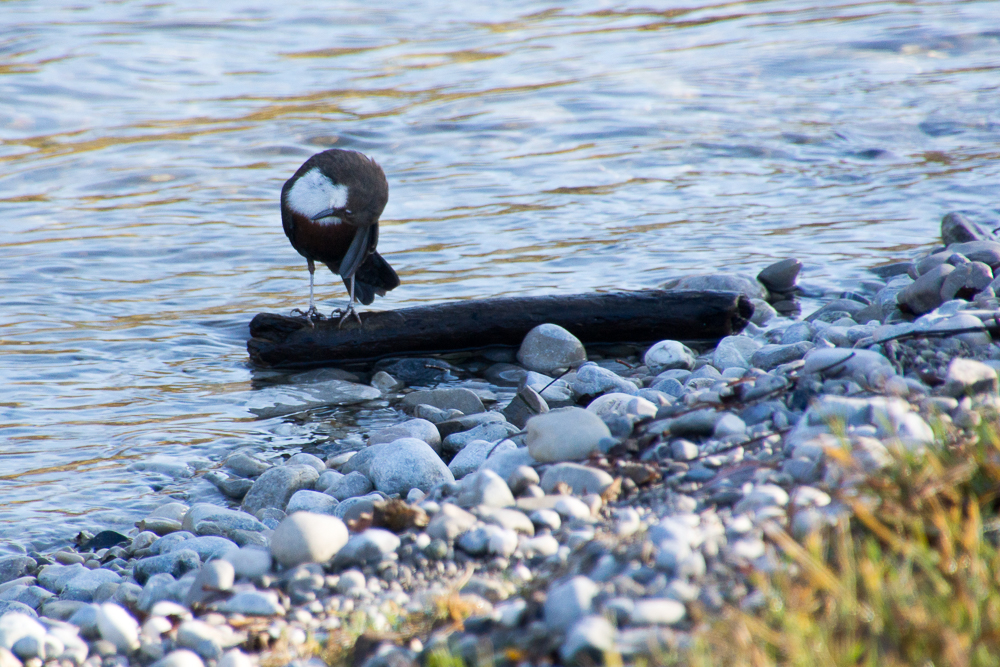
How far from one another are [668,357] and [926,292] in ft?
4.64

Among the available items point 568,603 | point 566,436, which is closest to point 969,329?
point 566,436

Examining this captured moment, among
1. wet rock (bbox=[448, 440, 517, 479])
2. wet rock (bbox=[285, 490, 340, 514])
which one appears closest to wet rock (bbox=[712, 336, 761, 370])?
wet rock (bbox=[448, 440, 517, 479])

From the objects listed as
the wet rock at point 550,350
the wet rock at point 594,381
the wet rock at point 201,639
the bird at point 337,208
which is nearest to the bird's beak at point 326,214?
the bird at point 337,208

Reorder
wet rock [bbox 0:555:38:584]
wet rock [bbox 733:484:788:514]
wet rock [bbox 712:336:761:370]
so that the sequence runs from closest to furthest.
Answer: wet rock [bbox 733:484:788:514], wet rock [bbox 0:555:38:584], wet rock [bbox 712:336:761:370]

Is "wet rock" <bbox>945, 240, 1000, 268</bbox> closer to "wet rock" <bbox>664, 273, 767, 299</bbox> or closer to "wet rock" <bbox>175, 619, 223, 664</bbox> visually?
"wet rock" <bbox>664, 273, 767, 299</bbox>

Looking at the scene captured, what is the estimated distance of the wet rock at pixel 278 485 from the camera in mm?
3844

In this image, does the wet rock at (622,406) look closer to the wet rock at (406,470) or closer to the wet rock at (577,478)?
the wet rock at (577,478)

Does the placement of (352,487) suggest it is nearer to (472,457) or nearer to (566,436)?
(472,457)

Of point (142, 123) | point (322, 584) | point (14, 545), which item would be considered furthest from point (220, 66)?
point (322, 584)

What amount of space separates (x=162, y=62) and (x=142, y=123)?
2370 millimetres

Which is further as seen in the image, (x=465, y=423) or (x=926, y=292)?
(x=926, y=292)

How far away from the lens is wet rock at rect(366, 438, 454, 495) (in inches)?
143

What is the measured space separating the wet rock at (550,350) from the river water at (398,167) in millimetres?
845

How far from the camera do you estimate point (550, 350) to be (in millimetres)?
5383
